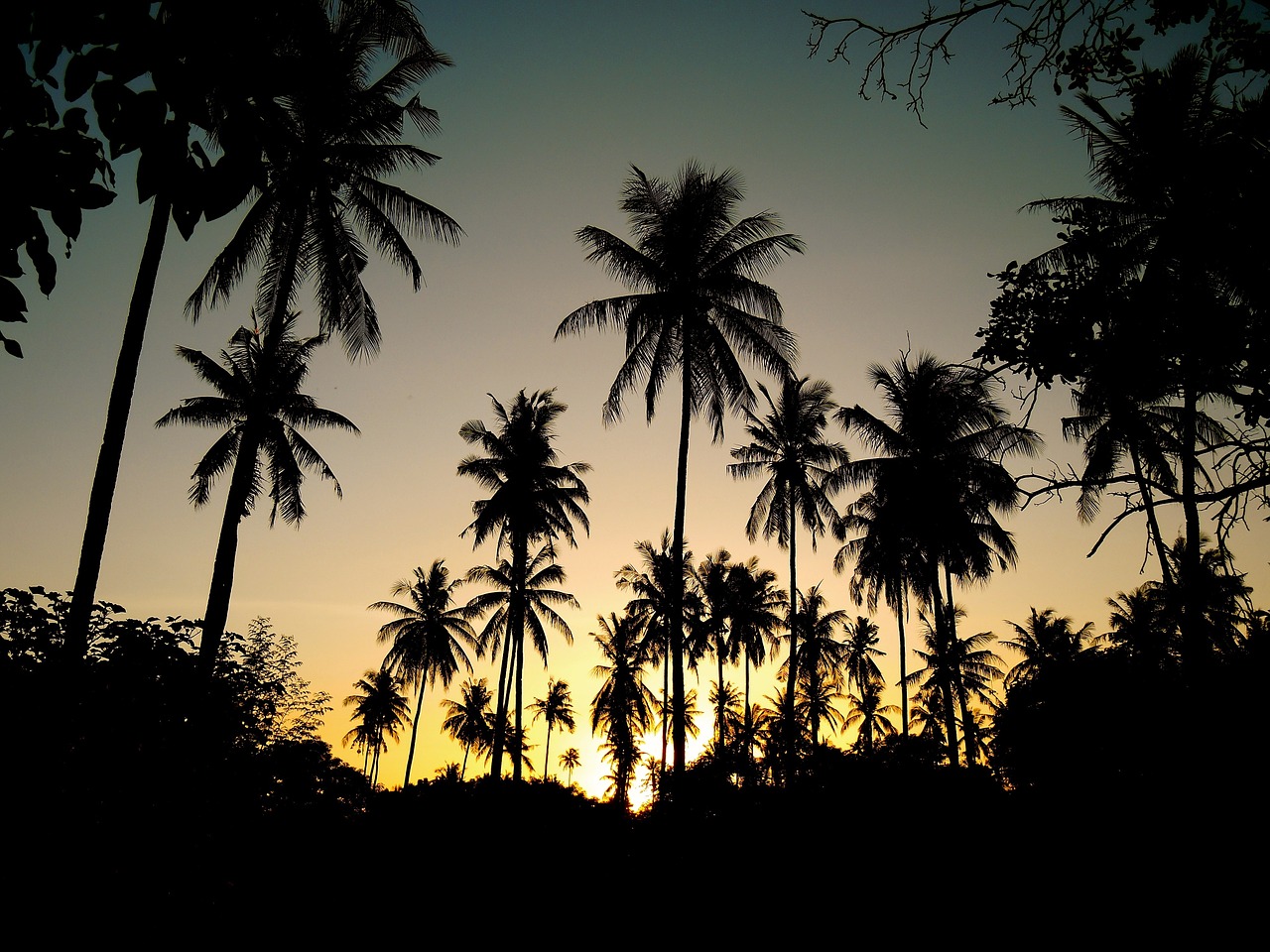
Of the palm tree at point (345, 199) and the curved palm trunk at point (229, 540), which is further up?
the palm tree at point (345, 199)

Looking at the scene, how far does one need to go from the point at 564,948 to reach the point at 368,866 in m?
4.37

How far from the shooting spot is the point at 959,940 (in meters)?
10.6

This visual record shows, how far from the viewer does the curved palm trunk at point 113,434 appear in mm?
A: 8531

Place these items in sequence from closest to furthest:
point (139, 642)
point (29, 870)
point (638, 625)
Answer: point (29, 870)
point (139, 642)
point (638, 625)

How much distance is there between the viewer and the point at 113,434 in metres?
9.44

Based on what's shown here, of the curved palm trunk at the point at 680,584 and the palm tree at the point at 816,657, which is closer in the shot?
the curved palm trunk at the point at 680,584

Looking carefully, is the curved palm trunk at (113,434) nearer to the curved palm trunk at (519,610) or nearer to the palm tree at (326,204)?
the palm tree at (326,204)

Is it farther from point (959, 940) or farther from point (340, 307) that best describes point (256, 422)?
point (959, 940)

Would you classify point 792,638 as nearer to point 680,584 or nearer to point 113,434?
point 680,584

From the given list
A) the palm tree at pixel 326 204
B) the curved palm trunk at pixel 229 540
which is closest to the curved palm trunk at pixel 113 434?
the palm tree at pixel 326 204

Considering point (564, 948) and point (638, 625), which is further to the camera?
point (638, 625)

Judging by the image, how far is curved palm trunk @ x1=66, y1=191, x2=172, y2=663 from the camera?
28.0 ft

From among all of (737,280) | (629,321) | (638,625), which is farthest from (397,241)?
(638,625)

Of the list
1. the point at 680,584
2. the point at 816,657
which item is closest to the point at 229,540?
the point at 680,584
